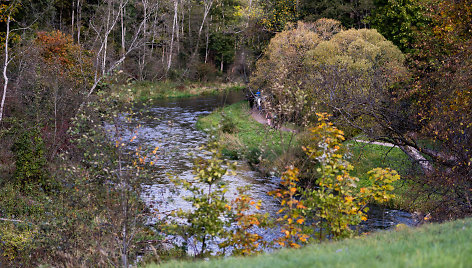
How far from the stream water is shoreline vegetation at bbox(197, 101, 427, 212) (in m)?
0.71

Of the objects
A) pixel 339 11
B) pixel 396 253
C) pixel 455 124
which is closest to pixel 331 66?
pixel 455 124

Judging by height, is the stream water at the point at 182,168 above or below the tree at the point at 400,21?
below

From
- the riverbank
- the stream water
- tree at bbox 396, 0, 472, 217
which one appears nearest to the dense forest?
tree at bbox 396, 0, 472, 217

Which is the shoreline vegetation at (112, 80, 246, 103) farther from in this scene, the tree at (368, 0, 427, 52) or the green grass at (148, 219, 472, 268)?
the green grass at (148, 219, 472, 268)

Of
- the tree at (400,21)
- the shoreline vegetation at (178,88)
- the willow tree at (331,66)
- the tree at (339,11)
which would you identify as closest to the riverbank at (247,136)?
the willow tree at (331,66)

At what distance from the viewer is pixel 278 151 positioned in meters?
24.5

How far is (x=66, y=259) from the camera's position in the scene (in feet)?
31.6

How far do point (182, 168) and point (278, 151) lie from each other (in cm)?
566

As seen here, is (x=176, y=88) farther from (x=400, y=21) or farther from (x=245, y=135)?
(x=400, y=21)

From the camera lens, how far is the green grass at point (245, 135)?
23578 millimetres

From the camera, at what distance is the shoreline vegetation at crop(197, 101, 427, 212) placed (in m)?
17.4

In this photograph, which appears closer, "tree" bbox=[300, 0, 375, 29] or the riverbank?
the riverbank

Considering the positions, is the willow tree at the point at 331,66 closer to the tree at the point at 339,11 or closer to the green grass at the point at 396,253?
the tree at the point at 339,11

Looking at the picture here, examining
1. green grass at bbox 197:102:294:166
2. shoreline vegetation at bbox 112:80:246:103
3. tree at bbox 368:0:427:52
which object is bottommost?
shoreline vegetation at bbox 112:80:246:103
